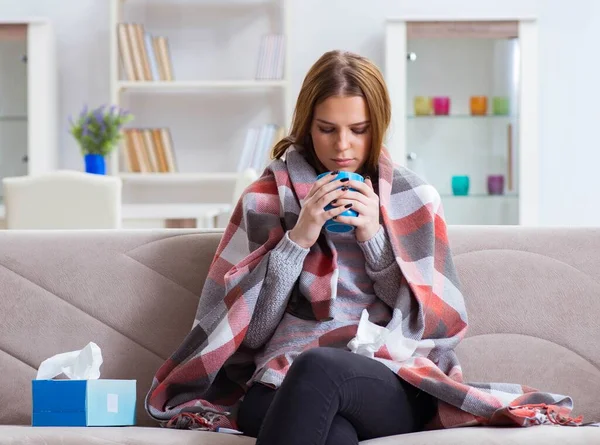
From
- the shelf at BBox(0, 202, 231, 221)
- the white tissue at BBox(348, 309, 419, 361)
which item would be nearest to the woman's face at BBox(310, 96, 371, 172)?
the white tissue at BBox(348, 309, 419, 361)

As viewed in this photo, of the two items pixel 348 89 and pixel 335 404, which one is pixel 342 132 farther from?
pixel 335 404

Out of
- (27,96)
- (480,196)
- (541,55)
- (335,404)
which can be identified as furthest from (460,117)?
(335,404)

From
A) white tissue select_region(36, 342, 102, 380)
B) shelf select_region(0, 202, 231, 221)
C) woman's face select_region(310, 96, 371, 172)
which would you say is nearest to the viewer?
white tissue select_region(36, 342, 102, 380)

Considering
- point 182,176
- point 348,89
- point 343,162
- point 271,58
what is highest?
point 271,58

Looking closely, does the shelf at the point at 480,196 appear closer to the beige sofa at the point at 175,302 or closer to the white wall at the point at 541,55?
the white wall at the point at 541,55

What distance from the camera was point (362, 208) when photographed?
1791mm

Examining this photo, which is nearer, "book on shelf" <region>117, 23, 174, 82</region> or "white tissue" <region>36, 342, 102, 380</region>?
"white tissue" <region>36, 342, 102, 380</region>

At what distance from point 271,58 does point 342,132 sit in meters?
3.30

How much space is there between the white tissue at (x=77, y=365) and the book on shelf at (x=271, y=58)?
135 inches

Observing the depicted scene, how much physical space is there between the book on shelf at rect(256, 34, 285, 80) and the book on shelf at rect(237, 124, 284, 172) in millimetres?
260

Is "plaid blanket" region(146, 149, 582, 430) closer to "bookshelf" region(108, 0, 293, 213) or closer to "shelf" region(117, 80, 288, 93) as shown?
"shelf" region(117, 80, 288, 93)

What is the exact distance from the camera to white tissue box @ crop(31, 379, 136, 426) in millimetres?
1716

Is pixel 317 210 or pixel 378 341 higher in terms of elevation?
pixel 317 210

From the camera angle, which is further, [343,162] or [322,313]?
[343,162]
